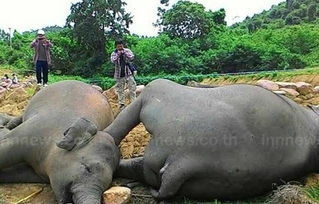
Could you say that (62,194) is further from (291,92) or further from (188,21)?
(188,21)

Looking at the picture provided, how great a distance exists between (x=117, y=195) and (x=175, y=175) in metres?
0.49

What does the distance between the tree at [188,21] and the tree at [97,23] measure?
4302 mm

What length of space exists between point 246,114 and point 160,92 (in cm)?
88

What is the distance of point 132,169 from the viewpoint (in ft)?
15.5

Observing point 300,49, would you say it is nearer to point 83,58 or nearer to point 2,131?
point 83,58

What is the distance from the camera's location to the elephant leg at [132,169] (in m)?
4.69

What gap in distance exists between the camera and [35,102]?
541cm

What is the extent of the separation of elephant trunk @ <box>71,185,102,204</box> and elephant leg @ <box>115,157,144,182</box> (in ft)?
2.15

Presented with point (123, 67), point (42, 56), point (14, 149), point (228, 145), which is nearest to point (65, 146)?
point (14, 149)

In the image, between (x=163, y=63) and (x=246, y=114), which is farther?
(x=163, y=63)

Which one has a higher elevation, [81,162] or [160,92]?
[160,92]

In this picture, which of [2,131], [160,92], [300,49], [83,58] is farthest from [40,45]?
[300,49]

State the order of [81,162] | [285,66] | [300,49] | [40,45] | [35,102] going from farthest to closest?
[300,49] → [285,66] → [40,45] → [35,102] → [81,162]

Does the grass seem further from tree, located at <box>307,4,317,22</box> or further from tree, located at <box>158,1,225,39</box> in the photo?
tree, located at <box>307,4,317,22</box>
